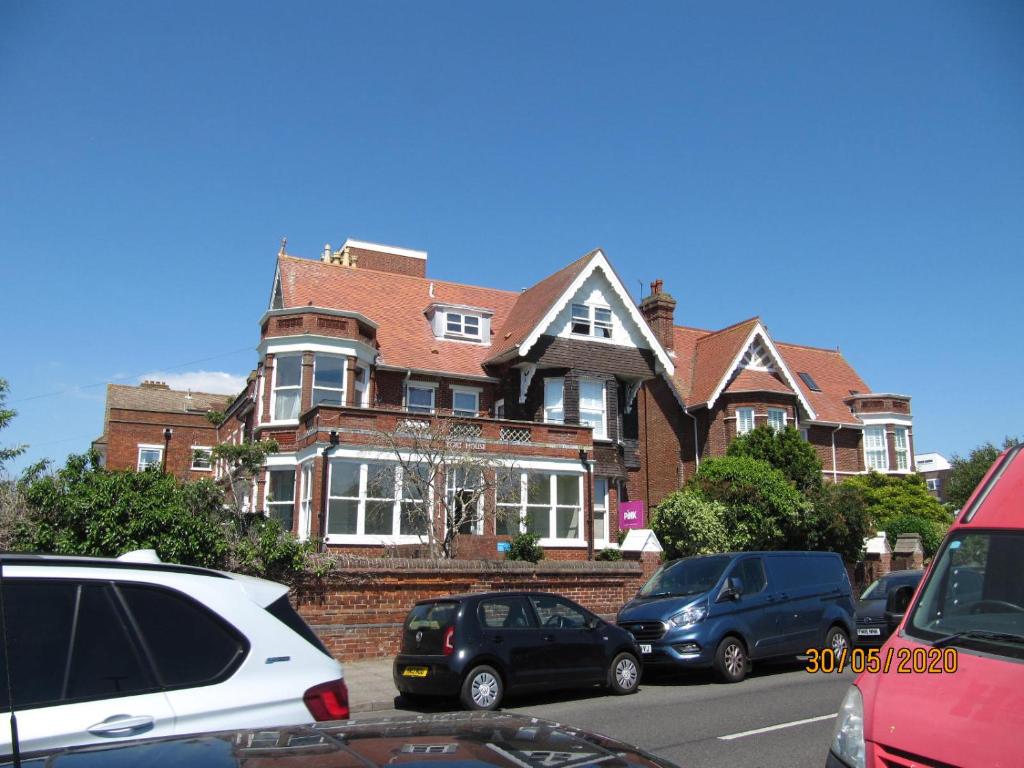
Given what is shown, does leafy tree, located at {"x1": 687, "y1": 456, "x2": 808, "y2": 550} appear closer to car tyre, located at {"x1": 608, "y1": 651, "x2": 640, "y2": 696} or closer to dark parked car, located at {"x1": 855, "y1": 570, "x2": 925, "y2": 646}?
dark parked car, located at {"x1": 855, "y1": 570, "x2": 925, "y2": 646}

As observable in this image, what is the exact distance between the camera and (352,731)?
2.83 metres

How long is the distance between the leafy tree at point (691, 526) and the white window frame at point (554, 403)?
506 cm

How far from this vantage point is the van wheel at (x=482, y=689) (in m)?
10.9

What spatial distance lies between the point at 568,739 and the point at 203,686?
2.13 m

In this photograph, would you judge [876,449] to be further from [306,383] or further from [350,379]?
[306,383]

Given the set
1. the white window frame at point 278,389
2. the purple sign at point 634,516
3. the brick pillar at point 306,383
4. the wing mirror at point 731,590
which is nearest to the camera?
the wing mirror at point 731,590

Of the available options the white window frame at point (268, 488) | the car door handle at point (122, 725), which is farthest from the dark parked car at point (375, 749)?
the white window frame at point (268, 488)

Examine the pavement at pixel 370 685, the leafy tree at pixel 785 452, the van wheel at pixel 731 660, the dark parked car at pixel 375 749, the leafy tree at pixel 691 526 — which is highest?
the leafy tree at pixel 785 452

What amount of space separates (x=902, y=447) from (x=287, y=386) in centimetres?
2883

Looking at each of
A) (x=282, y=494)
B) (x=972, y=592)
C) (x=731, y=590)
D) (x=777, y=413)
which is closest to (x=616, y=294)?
(x=777, y=413)

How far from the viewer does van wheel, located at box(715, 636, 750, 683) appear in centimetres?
1282

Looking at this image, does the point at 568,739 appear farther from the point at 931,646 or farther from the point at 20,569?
the point at 931,646

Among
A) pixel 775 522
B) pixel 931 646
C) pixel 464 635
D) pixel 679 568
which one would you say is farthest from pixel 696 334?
pixel 931 646

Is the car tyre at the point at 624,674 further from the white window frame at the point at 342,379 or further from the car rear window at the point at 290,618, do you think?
the white window frame at the point at 342,379
